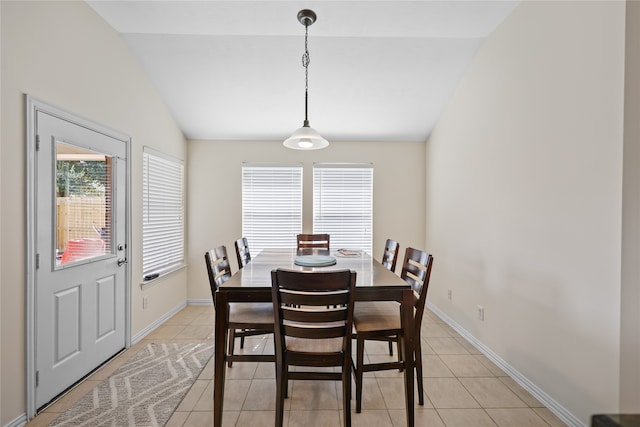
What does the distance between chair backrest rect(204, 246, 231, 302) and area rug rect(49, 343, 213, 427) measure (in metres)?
0.79

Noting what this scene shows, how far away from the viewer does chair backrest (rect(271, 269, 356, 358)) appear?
164cm

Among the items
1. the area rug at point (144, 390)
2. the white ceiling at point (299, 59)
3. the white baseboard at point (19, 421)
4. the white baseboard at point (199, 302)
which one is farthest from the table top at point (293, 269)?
the white ceiling at point (299, 59)

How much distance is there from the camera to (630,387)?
5.31 feet

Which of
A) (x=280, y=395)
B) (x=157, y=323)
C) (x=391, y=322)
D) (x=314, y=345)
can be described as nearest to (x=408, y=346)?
(x=391, y=322)

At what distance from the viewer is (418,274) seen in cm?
229

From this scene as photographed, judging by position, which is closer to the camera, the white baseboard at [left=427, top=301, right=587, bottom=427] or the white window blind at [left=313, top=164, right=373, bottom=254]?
the white baseboard at [left=427, top=301, right=587, bottom=427]

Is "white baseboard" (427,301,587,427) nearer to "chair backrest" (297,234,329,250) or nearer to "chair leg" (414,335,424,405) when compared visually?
"chair leg" (414,335,424,405)

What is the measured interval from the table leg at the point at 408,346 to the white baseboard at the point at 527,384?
1.03 metres

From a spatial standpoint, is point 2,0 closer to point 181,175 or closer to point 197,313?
point 181,175

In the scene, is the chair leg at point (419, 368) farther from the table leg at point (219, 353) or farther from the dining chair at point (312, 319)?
the table leg at point (219, 353)

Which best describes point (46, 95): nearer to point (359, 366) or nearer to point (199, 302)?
point (359, 366)

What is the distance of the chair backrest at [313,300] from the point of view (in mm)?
1636

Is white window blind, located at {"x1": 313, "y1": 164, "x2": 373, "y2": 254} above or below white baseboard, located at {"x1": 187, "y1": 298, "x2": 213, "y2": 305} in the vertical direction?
above

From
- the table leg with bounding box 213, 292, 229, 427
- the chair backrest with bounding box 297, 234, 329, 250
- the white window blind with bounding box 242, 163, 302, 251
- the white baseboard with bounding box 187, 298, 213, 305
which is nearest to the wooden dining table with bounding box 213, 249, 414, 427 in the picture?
the table leg with bounding box 213, 292, 229, 427
